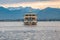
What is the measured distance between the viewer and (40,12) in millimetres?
18719

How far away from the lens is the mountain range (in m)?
18.7

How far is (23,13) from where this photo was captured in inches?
742

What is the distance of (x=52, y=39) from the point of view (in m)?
6.07

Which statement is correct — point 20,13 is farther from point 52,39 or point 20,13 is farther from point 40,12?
point 52,39

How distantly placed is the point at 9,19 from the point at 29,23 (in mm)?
4600

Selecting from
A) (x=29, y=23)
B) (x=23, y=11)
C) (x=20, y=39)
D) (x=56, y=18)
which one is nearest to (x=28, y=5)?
(x=23, y=11)

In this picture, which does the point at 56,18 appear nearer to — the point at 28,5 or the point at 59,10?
the point at 59,10

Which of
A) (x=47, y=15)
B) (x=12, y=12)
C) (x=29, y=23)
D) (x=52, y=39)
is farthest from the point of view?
(x=47, y=15)

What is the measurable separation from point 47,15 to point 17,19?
86.0 inches

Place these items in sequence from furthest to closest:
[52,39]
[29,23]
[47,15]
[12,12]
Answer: [47,15], [12,12], [29,23], [52,39]

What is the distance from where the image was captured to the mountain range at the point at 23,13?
18656 mm

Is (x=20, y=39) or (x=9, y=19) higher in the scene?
(x=20, y=39)

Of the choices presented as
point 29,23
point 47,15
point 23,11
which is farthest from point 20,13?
point 29,23

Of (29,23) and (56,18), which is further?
(56,18)
